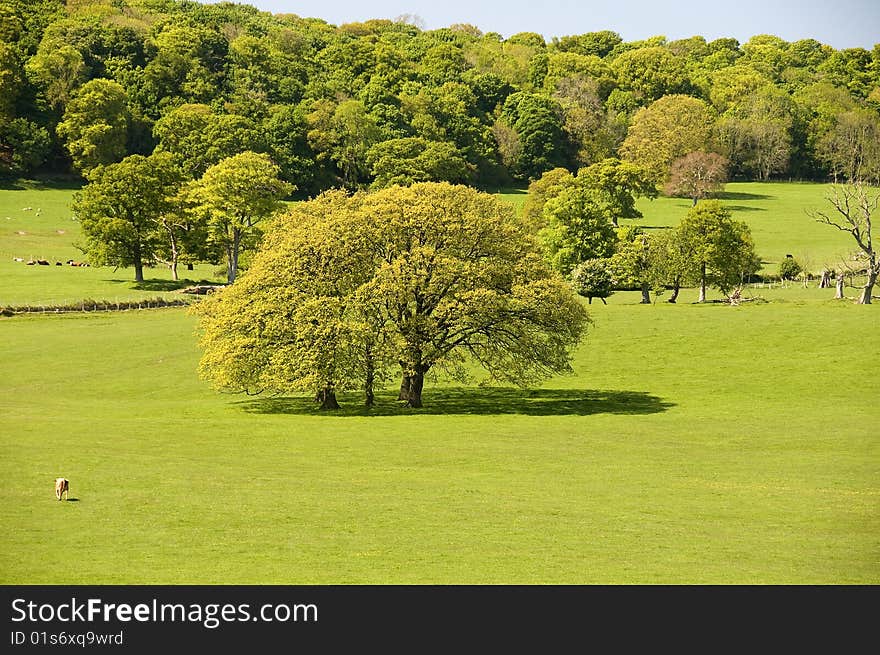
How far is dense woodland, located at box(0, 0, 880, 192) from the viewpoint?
14612cm

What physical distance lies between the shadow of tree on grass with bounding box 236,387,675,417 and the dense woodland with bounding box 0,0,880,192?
87950 millimetres

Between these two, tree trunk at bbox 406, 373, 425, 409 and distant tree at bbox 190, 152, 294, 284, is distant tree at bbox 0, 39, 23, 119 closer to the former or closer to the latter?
distant tree at bbox 190, 152, 294, 284

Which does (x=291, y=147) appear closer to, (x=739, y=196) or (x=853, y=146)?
(x=739, y=196)

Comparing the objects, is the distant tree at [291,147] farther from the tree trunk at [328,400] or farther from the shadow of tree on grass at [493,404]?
the tree trunk at [328,400]

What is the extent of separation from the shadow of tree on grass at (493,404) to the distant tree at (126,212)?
1898 inches

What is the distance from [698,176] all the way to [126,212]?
83182 millimetres

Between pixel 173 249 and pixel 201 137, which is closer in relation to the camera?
pixel 173 249

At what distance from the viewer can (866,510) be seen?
29.7m

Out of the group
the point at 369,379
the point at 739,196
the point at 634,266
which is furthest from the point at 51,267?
the point at 739,196

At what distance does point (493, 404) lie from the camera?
53.2m

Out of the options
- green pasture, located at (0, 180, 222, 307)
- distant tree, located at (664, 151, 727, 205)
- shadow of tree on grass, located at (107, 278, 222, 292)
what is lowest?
shadow of tree on grass, located at (107, 278, 222, 292)

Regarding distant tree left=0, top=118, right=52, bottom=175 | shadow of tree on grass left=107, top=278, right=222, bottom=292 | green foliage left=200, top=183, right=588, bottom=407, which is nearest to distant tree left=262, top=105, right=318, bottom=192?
distant tree left=0, top=118, right=52, bottom=175

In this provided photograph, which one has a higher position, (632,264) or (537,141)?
(537,141)

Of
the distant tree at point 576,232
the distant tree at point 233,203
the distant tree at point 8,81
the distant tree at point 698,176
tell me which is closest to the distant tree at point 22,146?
the distant tree at point 8,81
